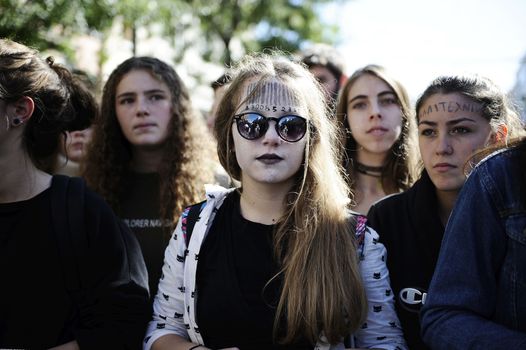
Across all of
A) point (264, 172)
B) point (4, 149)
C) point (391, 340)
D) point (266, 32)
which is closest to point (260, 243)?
point (264, 172)

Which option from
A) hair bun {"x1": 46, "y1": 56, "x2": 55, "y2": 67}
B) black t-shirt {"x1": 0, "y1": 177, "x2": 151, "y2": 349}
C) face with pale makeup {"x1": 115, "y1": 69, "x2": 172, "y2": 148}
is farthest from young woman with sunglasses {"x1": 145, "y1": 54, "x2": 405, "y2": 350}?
face with pale makeup {"x1": 115, "y1": 69, "x2": 172, "y2": 148}

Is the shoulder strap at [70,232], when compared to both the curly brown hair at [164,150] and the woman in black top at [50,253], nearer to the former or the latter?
the woman in black top at [50,253]

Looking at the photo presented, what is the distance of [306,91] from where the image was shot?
2.52m

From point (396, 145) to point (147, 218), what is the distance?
5.65 ft

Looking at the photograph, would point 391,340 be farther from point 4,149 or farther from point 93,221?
point 4,149

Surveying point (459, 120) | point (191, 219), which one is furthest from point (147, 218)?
point (459, 120)

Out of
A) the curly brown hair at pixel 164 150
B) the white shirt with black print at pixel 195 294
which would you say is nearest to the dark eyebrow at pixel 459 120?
the white shirt with black print at pixel 195 294

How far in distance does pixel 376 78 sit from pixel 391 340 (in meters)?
2.09

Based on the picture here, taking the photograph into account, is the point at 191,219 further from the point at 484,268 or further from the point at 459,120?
the point at 459,120

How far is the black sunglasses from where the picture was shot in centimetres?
238

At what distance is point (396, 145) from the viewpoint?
3.85 m

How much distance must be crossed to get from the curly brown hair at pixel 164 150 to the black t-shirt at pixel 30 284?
50.1 inches

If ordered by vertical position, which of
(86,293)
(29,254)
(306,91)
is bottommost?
(86,293)

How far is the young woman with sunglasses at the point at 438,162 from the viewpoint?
105 inches
